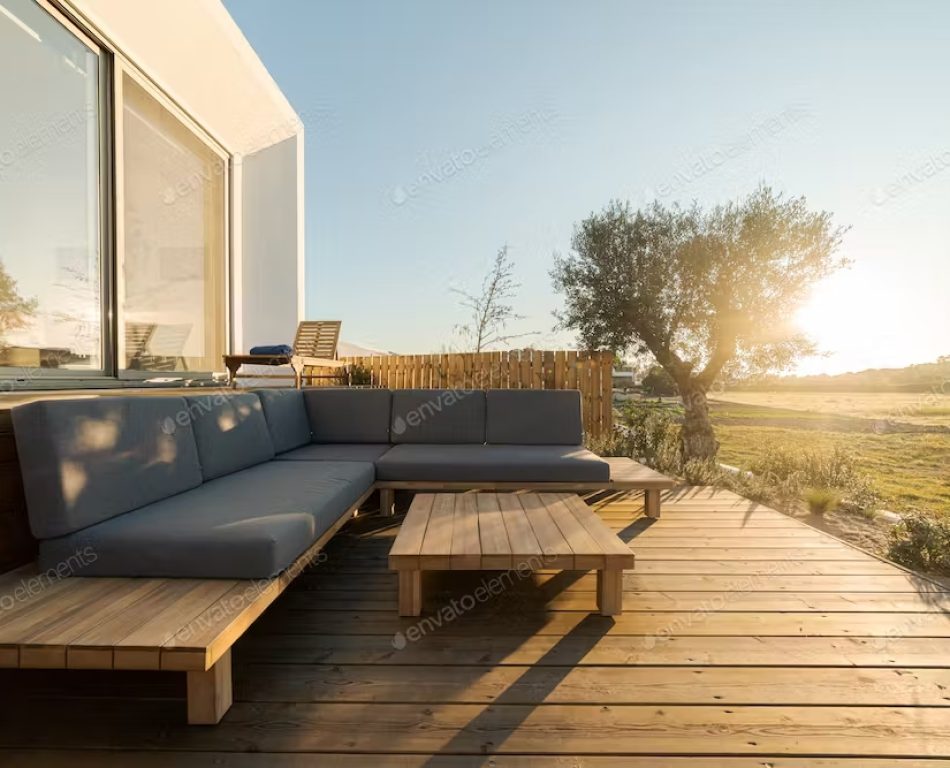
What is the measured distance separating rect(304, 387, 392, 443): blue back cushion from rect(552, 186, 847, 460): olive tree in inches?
152

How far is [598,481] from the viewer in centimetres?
310

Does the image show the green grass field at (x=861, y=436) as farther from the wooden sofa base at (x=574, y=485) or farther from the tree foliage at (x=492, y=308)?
the tree foliage at (x=492, y=308)

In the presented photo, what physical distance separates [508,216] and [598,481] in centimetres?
478

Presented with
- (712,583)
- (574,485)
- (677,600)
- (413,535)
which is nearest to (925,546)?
(712,583)

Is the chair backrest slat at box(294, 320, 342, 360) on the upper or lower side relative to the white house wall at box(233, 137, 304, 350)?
lower

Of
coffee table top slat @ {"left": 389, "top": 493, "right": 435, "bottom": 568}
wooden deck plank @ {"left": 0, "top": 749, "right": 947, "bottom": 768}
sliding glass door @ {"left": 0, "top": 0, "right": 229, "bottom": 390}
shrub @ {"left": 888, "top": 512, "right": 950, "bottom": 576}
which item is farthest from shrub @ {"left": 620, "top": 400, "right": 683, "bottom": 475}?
sliding glass door @ {"left": 0, "top": 0, "right": 229, "bottom": 390}

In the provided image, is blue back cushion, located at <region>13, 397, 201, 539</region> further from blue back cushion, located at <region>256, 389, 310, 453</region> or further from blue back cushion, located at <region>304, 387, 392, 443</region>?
blue back cushion, located at <region>304, 387, 392, 443</region>

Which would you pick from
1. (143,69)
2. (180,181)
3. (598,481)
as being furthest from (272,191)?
(598,481)

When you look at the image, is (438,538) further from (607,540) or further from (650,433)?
(650,433)

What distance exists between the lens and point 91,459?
5.31 ft

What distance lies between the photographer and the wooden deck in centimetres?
118

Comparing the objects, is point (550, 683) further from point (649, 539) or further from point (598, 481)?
point (598, 481)

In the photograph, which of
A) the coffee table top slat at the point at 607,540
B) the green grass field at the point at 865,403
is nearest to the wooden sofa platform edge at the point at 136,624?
the coffee table top slat at the point at 607,540

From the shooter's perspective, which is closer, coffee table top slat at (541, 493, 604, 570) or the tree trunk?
coffee table top slat at (541, 493, 604, 570)
